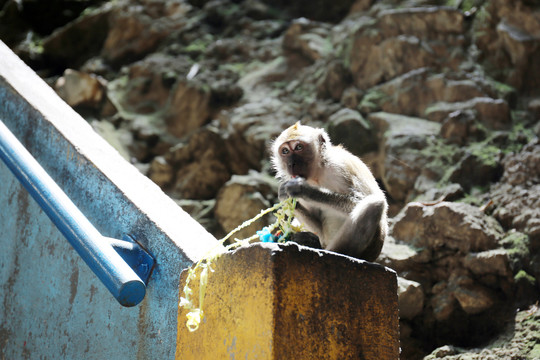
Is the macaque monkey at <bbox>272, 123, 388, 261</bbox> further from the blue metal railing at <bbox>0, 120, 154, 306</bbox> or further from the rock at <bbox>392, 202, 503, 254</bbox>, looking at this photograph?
the rock at <bbox>392, 202, 503, 254</bbox>

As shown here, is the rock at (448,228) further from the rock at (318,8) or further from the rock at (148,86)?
the rock at (318,8)

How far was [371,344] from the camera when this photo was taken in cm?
176

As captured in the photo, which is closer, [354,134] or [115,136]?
[354,134]

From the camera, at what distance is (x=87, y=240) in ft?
6.19

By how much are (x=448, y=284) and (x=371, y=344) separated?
266 centimetres

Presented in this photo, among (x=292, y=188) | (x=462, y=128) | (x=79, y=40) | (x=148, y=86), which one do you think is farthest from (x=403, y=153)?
(x=79, y=40)

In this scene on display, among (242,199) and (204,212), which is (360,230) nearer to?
(242,199)

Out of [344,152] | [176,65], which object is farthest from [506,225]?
[176,65]

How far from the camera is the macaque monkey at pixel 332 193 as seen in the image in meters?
2.44

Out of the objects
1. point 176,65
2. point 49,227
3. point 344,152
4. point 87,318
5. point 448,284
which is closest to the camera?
point 87,318

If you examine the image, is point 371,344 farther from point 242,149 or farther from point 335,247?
point 242,149

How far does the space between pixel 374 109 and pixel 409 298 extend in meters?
3.52

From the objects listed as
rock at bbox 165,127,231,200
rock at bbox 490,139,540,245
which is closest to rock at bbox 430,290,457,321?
rock at bbox 490,139,540,245

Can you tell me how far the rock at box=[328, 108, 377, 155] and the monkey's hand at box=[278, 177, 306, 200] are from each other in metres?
4.31
